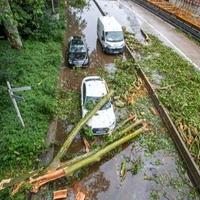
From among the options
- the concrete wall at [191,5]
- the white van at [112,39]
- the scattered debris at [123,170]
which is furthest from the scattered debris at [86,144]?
the concrete wall at [191,5]

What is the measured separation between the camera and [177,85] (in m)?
19.6

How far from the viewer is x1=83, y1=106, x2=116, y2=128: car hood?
1489 cm

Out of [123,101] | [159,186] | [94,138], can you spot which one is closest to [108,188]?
[159,186]

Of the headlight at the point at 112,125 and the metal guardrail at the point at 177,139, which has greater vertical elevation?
the headlight at the point at 112,125

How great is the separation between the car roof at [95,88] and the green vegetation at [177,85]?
3.79 metres

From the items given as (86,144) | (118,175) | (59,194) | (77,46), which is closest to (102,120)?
(86,144)

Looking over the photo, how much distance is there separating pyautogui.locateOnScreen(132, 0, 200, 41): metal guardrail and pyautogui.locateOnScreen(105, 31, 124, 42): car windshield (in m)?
8.20

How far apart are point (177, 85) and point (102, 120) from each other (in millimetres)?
7032

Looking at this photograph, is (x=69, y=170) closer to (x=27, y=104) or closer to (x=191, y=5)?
(x=27, y=104)

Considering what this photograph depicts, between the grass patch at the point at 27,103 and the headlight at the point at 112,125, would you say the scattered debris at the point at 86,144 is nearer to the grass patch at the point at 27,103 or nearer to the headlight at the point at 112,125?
the headlight at the point at 112,125

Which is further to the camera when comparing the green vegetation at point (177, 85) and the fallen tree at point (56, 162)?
the green vegetation at point (177, 85)

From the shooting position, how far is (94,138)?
49.2ft

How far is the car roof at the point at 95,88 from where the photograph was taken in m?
16.4

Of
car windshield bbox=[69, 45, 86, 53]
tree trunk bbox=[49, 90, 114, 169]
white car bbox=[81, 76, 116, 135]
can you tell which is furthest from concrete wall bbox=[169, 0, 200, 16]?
tree trunk bbox=[49, 90, 114, 169]
